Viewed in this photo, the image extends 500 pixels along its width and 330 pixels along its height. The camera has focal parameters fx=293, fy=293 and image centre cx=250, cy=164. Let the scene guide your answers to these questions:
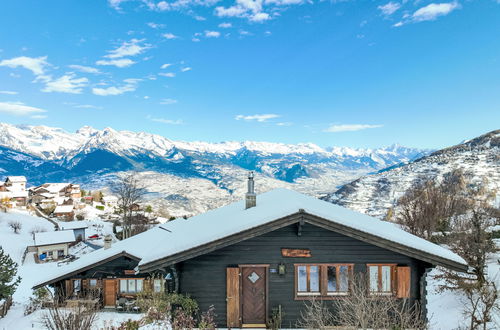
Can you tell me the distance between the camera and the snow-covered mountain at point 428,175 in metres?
76.4

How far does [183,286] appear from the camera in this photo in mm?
11453

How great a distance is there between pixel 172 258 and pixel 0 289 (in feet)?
71.3

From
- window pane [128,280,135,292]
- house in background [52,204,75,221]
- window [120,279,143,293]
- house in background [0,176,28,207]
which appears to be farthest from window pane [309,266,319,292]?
house in background [0,176,28,207]

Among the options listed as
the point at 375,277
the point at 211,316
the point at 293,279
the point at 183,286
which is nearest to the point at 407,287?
the point at 375,277

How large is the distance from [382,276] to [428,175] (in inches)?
3651

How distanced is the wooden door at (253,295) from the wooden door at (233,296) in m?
0.20

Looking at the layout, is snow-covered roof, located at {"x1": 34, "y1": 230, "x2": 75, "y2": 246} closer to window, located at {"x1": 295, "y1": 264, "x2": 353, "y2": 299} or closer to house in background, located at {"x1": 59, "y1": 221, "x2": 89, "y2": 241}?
house in background, located at {"x1": 59, "y1": 221, "x2": 89, "y2": 241}

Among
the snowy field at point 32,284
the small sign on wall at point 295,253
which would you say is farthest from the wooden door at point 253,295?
the snowy field at point 32,284

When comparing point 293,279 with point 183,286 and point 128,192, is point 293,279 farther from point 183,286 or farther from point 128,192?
point 128,192

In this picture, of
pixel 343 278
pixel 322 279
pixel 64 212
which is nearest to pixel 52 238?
pixel 64 212

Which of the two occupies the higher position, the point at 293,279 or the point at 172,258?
the point at 172,258

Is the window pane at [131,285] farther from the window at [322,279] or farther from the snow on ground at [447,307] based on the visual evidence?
the snow on ground at [447,307]

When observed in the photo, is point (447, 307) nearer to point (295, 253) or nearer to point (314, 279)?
point (314, 279)

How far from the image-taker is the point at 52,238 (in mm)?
51406
